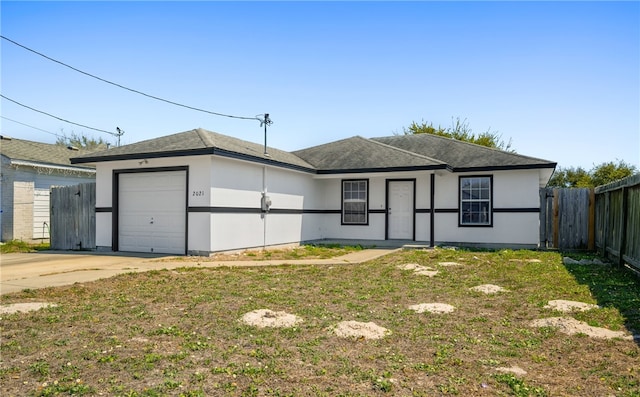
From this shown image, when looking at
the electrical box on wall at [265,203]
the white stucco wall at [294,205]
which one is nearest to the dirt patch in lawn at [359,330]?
the white stucco wall at [294,205]

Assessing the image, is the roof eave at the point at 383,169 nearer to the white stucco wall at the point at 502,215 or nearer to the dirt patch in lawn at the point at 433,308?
the white stucco wall at the point at 502,215

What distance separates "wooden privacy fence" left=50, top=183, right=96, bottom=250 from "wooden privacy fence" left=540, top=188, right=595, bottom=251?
15.3 meters

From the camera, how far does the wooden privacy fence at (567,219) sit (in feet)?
51.6

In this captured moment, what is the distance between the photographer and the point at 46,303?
686cm

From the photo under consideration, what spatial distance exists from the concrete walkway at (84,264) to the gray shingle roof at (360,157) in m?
3.51

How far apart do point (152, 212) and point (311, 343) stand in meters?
10.5

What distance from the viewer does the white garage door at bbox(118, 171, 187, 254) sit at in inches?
542

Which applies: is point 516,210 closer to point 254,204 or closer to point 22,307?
point 254,204

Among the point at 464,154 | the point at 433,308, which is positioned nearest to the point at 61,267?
the point at 433,308

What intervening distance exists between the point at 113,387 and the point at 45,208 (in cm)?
1833

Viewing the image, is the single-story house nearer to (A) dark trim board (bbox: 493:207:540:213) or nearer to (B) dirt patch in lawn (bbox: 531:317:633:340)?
(A) dark trim board (bbox: 493:207:540:213)

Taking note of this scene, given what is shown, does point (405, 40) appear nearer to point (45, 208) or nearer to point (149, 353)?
point (149, 353)

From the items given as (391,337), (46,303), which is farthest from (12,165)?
(391,337)

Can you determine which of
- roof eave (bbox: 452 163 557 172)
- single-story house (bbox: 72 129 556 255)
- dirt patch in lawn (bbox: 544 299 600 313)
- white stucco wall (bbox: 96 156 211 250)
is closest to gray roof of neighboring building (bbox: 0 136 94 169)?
white stucco wall (bbox: 96 156 211 250)
